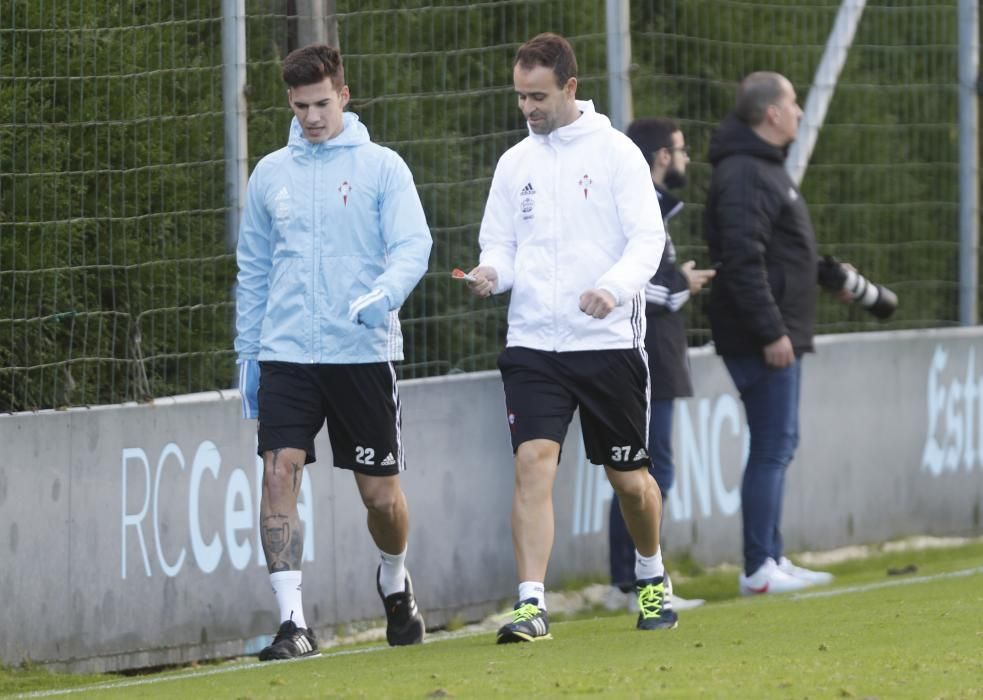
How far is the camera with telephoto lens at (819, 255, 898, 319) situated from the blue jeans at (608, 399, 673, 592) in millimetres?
1254

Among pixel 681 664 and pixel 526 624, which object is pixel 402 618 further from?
pixel 681 664

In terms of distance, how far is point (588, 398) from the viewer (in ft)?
24.6

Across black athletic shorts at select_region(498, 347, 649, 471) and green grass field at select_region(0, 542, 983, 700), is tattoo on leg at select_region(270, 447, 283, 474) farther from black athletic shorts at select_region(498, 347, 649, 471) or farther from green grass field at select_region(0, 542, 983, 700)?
black athletic shorts at select_region(498, 347, 649, 471)

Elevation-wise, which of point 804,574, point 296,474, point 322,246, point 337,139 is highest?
point 337,139

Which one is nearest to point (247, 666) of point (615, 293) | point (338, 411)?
point (338, 411)

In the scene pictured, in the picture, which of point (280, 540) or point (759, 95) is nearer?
point (280, 540)

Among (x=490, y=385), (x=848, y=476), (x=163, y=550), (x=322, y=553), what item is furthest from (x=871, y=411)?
(x=163, y=550)

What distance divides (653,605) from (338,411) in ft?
4.16

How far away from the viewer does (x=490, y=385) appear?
9.86m

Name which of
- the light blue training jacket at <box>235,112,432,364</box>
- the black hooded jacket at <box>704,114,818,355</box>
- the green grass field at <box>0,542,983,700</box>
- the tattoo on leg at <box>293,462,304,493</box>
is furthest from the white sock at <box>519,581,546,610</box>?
the black hooded jacket at <box>704,114,818,355</box>

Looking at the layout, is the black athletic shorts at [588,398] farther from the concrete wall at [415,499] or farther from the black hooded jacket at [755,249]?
the black hooded jacket at [755,249]

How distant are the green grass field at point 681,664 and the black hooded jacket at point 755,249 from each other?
126 centimetres

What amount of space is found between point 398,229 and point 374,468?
32.8 inches

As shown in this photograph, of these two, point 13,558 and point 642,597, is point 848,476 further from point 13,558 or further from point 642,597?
point 13,558
